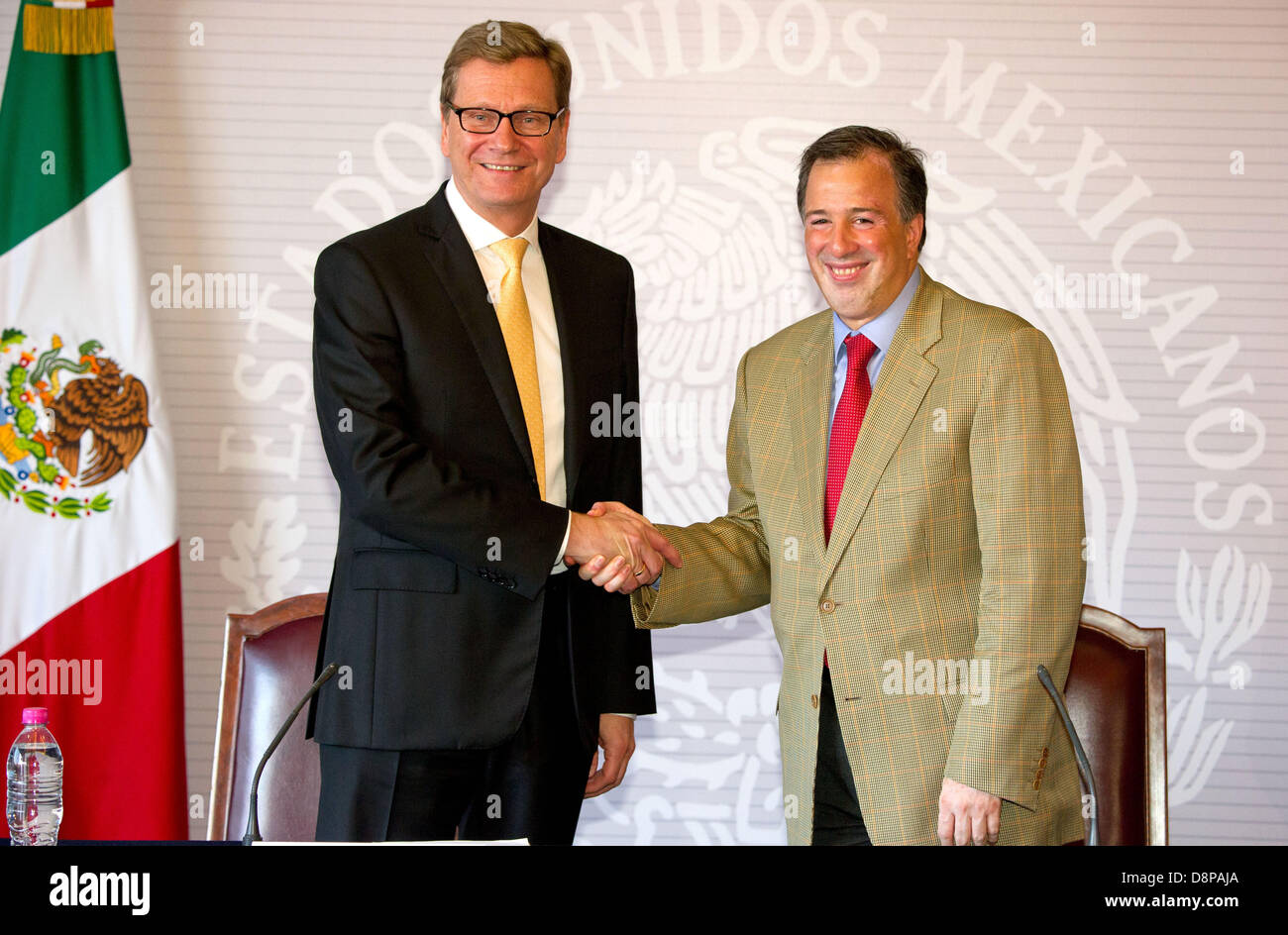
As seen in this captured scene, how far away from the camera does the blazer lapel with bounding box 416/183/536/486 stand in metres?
2.33

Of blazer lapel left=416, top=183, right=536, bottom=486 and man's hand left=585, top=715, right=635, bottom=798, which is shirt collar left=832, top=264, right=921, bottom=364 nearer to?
A: blazer lapel left=416, top=183, right=536, bottom=486

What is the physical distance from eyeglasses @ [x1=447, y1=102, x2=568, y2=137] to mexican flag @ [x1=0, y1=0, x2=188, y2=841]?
147cm

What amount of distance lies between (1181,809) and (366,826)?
2.53 meters

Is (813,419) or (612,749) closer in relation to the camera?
(813,419)

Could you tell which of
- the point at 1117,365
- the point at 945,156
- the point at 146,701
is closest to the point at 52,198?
the point at 146,701

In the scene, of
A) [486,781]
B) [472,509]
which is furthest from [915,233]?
[486,781]

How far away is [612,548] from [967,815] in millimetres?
773

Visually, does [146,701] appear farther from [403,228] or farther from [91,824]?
[403,228]

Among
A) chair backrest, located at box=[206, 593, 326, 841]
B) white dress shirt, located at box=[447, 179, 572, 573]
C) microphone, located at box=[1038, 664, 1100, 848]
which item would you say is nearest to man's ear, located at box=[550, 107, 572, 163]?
white dress shirt, located at box=[447, 179, 572, 573]

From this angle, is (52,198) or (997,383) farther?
(52,198)

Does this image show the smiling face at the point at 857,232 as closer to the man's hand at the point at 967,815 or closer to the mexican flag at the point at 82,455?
the man's hand at the point at 967,815

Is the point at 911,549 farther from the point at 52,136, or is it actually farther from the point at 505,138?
the point at 52,136

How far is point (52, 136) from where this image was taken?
3391mm
